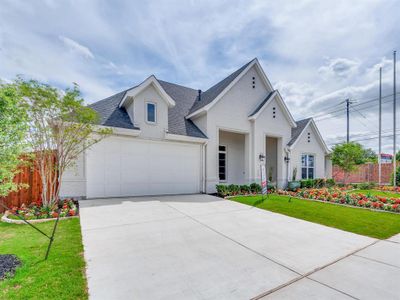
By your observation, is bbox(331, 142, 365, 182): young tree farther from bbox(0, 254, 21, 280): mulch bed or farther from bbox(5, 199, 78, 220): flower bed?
bbox(0, 254, 21, 280): mulch bed

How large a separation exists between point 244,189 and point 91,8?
10556 millimetres

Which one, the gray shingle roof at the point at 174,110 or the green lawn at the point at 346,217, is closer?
the green lawn at the point at 346,217

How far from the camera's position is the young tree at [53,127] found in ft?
21.0

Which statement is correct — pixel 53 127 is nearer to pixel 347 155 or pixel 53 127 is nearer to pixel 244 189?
pixel 244 189

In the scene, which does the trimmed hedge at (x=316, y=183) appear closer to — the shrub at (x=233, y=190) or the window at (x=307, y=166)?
the window at (x=307, y=166)

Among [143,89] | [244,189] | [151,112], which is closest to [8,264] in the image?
[151,112]

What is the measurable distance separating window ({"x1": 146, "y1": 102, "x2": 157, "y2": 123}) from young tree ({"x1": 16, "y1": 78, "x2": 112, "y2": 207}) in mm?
3080

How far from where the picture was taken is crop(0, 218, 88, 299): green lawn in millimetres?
2496

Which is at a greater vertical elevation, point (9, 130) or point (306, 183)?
point (9, 130)

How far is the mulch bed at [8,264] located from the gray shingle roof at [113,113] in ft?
21.2

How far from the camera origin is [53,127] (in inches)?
276

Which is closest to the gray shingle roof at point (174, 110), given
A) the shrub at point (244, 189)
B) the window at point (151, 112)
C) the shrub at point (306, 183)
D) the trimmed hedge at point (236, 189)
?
the window at point (151, 112)

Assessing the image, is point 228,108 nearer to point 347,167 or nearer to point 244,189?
point 244,189

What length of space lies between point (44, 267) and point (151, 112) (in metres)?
8.05
